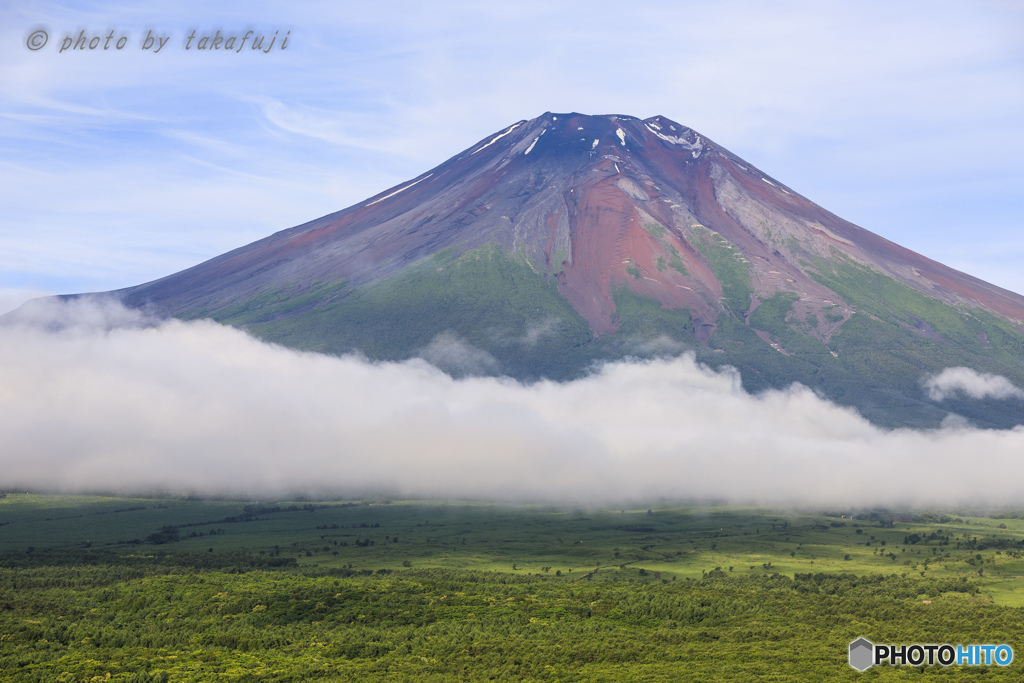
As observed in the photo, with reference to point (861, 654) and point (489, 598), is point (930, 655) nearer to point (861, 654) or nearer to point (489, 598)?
point (861, 654)

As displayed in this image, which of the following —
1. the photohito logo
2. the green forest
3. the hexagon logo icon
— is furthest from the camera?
the green forest

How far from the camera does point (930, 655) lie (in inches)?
2603

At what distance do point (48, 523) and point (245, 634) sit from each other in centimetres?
9423

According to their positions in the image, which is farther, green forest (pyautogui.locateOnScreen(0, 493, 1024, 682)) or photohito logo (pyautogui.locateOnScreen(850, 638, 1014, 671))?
green forest (pyautogui.locateOnScreen(0, 493, 1024, 682))

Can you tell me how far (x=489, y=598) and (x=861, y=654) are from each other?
1445 inches

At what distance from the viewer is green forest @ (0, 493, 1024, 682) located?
68438mm

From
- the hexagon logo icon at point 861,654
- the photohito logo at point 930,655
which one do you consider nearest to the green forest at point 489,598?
the hexagon logo icon at point 861,654

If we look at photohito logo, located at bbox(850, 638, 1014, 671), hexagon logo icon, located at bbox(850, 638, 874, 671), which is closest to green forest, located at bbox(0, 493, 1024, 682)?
hexagon logo icon, located at bbox(850, 638, 874, 671)

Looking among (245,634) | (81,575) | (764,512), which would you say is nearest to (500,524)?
(764,512)

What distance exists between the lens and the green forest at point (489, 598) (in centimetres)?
6844

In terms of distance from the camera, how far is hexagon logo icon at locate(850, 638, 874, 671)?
6512 cm

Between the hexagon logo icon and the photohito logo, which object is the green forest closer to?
the hexagon logo icon

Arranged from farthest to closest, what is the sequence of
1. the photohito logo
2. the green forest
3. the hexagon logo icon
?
the green forest, the hexagon logo icon, the photohito logo

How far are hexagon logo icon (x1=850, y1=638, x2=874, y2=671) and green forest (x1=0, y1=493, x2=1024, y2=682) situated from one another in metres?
1.47
